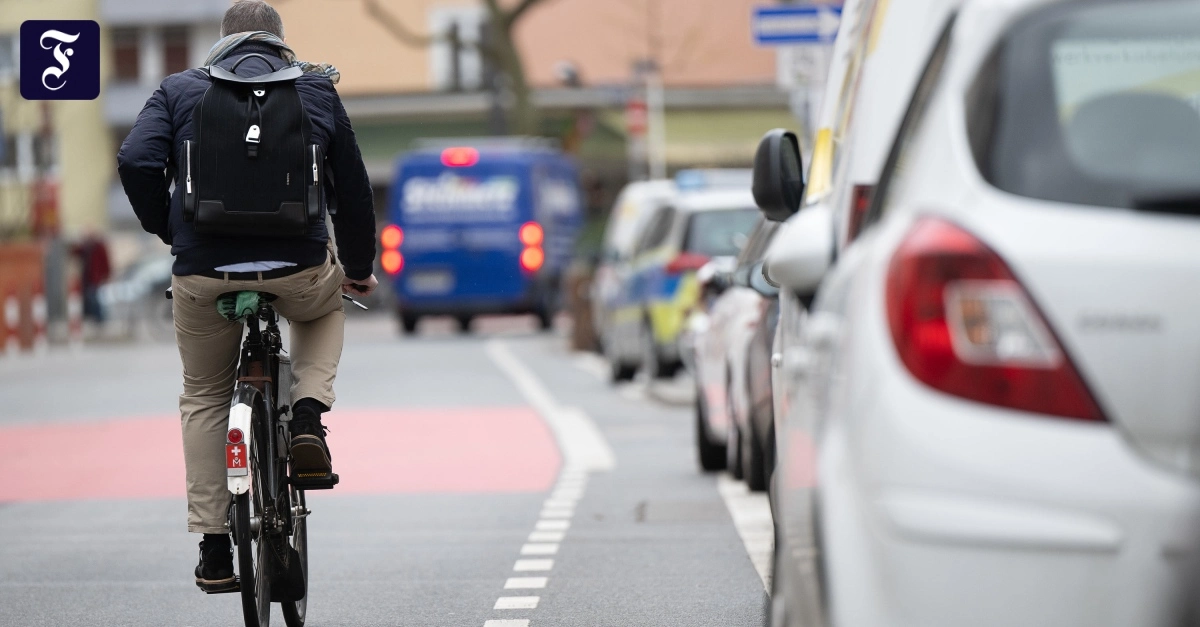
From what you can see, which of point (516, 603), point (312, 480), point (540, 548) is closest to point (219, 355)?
point (312, 480)

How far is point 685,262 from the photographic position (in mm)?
17156

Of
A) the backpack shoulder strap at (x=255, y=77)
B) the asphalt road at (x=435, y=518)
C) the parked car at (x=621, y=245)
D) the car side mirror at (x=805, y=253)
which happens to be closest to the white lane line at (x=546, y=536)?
the asphalt road at (x=435, y=518)

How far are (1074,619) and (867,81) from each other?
6.60 feet

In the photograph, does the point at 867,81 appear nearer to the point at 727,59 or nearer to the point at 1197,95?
the point at 1197,95

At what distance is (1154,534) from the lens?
3.03 meters

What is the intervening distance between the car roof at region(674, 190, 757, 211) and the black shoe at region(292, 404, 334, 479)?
36.0ft

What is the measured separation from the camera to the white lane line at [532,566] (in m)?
7.72

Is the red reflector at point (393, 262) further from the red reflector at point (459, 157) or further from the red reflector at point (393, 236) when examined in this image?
the red reflector at point (459, 157)

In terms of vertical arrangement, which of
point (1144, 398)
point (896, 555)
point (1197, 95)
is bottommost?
point (896, 555)

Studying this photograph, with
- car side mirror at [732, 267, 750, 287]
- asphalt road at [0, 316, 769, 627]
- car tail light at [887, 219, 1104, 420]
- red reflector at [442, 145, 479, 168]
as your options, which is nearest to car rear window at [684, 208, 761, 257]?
asphalt road at [0, 316, 769, 627]

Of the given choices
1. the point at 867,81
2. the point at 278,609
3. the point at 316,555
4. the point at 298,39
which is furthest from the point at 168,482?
the point at 298,39

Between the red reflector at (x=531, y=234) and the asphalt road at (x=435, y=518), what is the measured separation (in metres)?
13.7

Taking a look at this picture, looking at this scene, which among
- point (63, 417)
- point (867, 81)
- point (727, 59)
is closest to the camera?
point (867, 81)

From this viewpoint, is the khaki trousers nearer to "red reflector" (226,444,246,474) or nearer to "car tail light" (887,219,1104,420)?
"red reflector" (226,444,246,474)
